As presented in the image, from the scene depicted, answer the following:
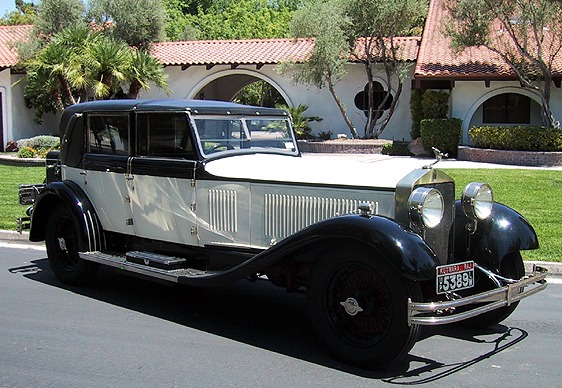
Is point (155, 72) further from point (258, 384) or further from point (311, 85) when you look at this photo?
point (258, 384)

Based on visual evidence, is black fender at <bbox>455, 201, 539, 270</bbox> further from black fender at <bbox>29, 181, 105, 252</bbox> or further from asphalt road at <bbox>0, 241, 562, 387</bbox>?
black fender at <bbox>29, 181, 105, 252</bbox>

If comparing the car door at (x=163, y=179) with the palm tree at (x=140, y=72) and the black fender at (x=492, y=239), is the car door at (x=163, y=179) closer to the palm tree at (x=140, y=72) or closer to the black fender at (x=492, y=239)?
the black fender at (x=492, y=239)

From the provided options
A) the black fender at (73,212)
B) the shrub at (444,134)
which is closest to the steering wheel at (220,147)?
the black fender at (73,212)

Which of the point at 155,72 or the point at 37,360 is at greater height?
the point at 155,72

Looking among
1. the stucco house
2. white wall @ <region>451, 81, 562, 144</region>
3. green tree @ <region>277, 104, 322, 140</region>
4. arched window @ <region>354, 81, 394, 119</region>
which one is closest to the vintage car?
the stucco house

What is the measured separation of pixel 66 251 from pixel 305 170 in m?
2.97

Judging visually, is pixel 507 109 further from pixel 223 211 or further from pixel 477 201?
pixel 223 211

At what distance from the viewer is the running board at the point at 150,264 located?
5.38 meters

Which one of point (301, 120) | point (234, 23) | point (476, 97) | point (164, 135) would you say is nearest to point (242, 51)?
point (301, 120)

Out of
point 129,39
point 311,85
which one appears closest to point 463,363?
point 311,85

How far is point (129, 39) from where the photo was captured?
86.5ft

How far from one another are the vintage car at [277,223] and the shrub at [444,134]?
15312mm

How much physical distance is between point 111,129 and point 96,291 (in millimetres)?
1635

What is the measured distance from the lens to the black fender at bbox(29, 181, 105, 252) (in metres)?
6.29
